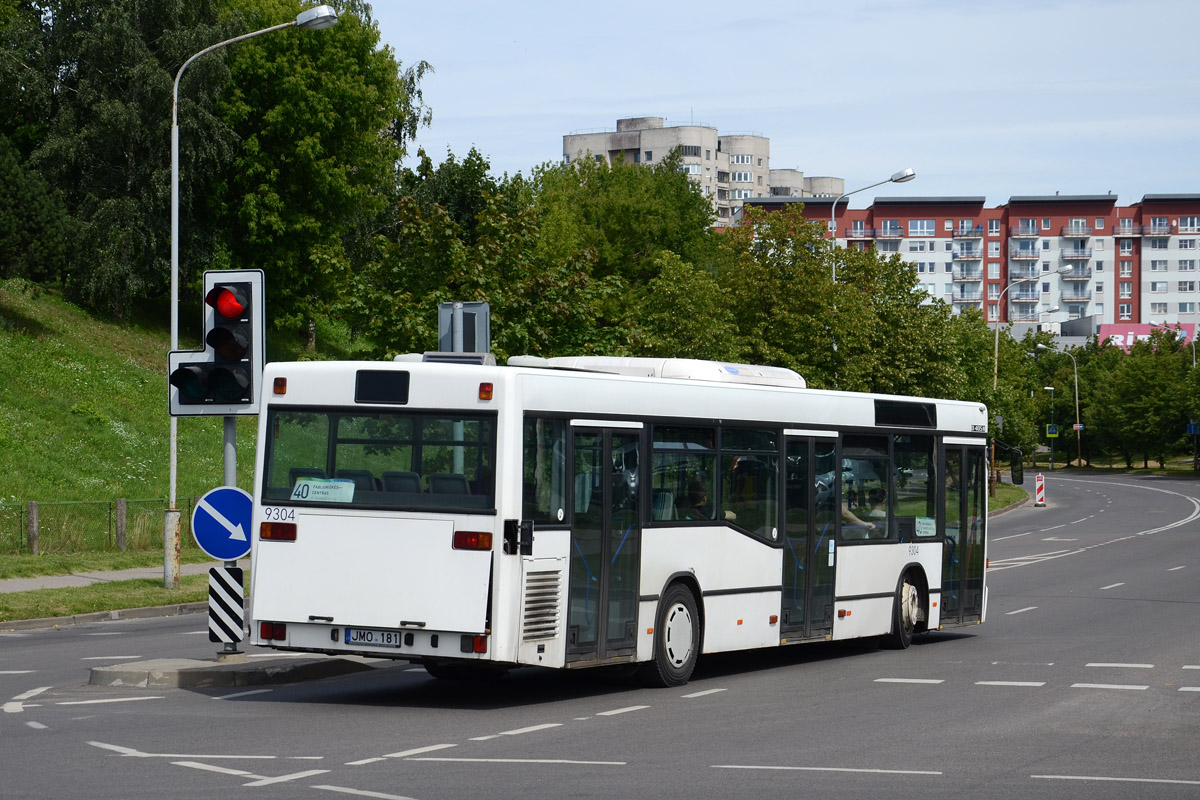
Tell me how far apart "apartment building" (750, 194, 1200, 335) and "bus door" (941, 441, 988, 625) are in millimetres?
155265

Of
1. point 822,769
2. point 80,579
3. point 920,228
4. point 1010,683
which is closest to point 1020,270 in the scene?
point 920,228

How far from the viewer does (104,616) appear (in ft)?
70.6

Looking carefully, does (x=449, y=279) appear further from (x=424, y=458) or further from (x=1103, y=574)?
(x=424, y=458)

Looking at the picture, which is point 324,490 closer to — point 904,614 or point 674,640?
point 674,640

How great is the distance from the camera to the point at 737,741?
34.0ft

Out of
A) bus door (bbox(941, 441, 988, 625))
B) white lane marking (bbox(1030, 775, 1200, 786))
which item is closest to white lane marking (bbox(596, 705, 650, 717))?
white lane marking (bbox(1030, 775, 1200, 786))

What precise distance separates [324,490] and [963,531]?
915 centimetres

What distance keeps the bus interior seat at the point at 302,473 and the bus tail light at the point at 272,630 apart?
110cm

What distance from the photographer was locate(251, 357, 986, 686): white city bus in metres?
11.6

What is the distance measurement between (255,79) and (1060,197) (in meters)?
136

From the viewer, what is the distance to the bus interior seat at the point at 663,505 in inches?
524

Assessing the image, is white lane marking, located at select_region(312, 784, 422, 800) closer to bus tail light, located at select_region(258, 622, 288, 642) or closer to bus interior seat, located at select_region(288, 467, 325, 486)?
bus tail light, located at select_region(258, 622, 288, 642)

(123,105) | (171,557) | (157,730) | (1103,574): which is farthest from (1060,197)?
(157,730)

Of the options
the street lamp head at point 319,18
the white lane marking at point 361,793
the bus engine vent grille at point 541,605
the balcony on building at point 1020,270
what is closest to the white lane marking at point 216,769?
the white lane marking at point 361,793
